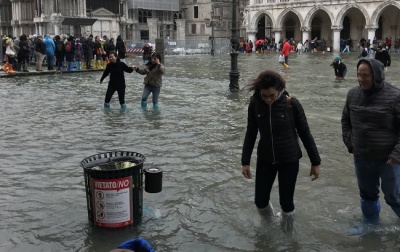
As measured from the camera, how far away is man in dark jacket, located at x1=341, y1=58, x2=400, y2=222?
14.7 feet

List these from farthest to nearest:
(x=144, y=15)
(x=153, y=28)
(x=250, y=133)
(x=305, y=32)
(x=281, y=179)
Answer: (x=144, y=15) → (x=153, y=28) → (x=305, y=32) → (x=250, y=133) → (x=281, y=179)

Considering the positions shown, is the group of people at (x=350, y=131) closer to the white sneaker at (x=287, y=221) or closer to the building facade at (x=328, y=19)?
the white sneaker at (x=287, y=221)

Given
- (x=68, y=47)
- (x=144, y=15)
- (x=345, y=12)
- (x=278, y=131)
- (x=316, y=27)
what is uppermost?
(x=144, y=15)

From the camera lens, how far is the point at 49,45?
24.0 metres

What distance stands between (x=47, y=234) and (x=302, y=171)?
385cm

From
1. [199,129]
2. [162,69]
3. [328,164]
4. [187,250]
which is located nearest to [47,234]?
[187,250]

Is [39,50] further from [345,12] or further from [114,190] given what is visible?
[345,12]

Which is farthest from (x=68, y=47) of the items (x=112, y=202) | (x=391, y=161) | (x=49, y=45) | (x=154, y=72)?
(x=391, y=161)

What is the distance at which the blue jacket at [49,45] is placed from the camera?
23903mm

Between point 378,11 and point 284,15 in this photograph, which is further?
point 284,15

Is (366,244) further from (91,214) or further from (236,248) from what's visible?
(91,214)

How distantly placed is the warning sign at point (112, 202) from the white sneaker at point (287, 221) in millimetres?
1603

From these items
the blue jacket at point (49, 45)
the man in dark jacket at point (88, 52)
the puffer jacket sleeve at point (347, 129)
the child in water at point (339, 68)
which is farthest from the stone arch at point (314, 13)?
the puffer jacket sleeve at point (347, 129)

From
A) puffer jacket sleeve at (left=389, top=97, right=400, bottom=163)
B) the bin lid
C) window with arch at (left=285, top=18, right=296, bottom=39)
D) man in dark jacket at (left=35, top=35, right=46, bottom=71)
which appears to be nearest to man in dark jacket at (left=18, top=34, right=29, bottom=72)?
man in dark jacket at (left=35, top=35, right=46, bottom=71)
